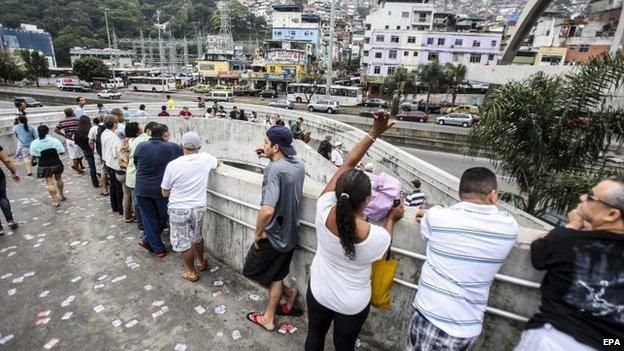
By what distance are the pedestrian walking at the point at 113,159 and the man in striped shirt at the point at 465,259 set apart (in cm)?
480

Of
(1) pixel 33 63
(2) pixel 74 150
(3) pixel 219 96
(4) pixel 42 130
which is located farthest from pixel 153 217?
(1) pixel 33 63

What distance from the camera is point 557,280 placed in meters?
1.72

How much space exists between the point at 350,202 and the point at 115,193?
4.95 m

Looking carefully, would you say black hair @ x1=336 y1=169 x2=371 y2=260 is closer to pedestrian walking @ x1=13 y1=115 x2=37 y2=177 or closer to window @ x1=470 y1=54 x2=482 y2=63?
pedestrian walking @ x1=13 y1=115 x2=37 y2=177

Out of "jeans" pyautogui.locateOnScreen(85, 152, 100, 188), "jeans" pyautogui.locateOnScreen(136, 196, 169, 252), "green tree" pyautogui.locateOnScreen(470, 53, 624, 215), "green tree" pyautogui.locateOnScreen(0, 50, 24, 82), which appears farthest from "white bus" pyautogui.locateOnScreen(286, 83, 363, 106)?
"green tree" pyautogui.locateOnScreen(0, 50, 24, 82)

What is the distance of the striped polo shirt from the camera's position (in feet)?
6.03

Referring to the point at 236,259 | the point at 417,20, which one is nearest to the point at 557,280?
the point at 236,259

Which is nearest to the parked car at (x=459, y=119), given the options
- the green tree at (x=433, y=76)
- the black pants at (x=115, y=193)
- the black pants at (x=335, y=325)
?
the green tree at (x=433, y=76)

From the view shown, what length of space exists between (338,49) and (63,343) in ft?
326

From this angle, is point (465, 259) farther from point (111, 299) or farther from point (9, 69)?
point (9, 69)

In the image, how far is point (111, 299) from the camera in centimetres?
334

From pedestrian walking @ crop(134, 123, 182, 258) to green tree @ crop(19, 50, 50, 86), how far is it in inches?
2395

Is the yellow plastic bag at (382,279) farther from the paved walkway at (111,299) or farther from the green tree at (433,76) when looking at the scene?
the green tree at (433,76)

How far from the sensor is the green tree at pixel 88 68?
163ft
